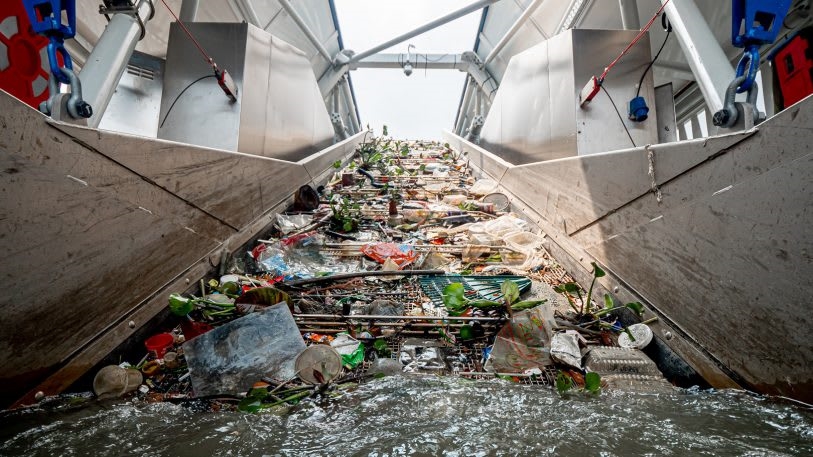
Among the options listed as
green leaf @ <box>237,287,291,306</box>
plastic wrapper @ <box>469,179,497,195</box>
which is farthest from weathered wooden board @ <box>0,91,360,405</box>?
plastic wrapper @ <box>469,179,497,195</box>

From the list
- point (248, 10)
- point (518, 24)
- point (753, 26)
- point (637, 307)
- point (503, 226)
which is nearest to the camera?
point (637, 307)

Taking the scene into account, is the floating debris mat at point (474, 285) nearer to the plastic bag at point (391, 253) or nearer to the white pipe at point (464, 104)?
the plastic bag at point (391, 253)

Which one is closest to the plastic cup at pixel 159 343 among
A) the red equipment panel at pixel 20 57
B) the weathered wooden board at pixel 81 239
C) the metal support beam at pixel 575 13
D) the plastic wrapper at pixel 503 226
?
the weathered wooden board at pixel 81 239

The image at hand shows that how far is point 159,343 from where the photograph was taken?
1678 millimetres

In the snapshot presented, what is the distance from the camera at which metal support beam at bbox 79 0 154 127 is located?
2250mm

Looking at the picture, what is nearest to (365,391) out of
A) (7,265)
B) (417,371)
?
(417,371)

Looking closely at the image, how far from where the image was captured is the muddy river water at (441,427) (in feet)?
3.39

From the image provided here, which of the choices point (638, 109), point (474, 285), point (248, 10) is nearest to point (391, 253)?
point (474, 285)

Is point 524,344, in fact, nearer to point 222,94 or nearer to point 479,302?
point 479,302

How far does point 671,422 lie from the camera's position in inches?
46.4

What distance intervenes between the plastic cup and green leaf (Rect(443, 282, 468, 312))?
1350 mm

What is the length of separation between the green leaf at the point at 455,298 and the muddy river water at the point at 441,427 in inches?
18.5

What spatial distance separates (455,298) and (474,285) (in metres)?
0.55

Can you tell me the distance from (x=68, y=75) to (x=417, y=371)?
94.4 inches
